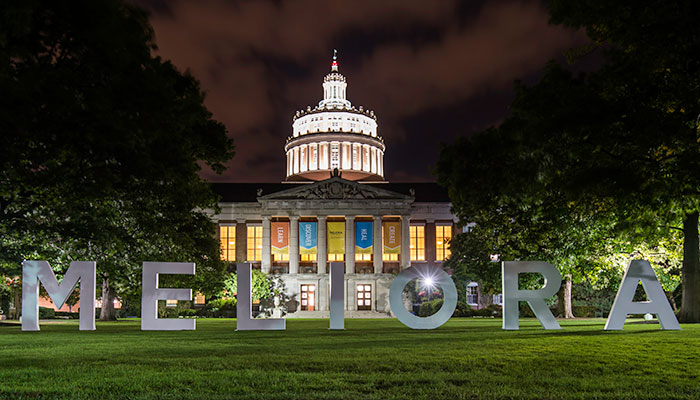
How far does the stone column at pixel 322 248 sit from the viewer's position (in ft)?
257

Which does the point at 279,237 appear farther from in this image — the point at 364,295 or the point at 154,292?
the point at 154,292

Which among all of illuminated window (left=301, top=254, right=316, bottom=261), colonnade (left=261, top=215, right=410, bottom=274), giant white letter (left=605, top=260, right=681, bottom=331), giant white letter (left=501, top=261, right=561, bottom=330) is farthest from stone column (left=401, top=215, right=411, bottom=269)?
giant white letter (left=605, top=260, right=681, bottom=331)

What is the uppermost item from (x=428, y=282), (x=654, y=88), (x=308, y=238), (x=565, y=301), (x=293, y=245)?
(x=654, y=88)

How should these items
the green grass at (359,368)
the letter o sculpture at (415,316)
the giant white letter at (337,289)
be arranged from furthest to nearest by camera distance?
the giant white letter at (337,289)
the letter o sculpture at (415,316)
the green grass at (359,368)

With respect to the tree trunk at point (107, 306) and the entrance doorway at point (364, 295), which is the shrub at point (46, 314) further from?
the entrance doorway at point (364, 295)

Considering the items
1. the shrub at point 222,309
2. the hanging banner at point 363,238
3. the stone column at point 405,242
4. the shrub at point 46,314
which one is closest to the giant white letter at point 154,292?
the shrub at point 222,309

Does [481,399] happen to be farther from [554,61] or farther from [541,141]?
[554,61]

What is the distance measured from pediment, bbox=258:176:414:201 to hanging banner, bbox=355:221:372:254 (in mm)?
4691

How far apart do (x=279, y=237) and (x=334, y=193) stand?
364 inches

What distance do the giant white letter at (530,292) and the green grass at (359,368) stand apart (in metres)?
2.39

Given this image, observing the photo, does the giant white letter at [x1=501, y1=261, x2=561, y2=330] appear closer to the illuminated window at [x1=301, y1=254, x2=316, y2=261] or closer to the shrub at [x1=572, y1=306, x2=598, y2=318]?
the shrub at [x1=572, y1=306, x2=598, y2=318]

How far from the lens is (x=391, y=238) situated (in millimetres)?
77625

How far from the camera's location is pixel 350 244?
7894 centimetres

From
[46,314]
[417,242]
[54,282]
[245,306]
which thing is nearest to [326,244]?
[417,242]
